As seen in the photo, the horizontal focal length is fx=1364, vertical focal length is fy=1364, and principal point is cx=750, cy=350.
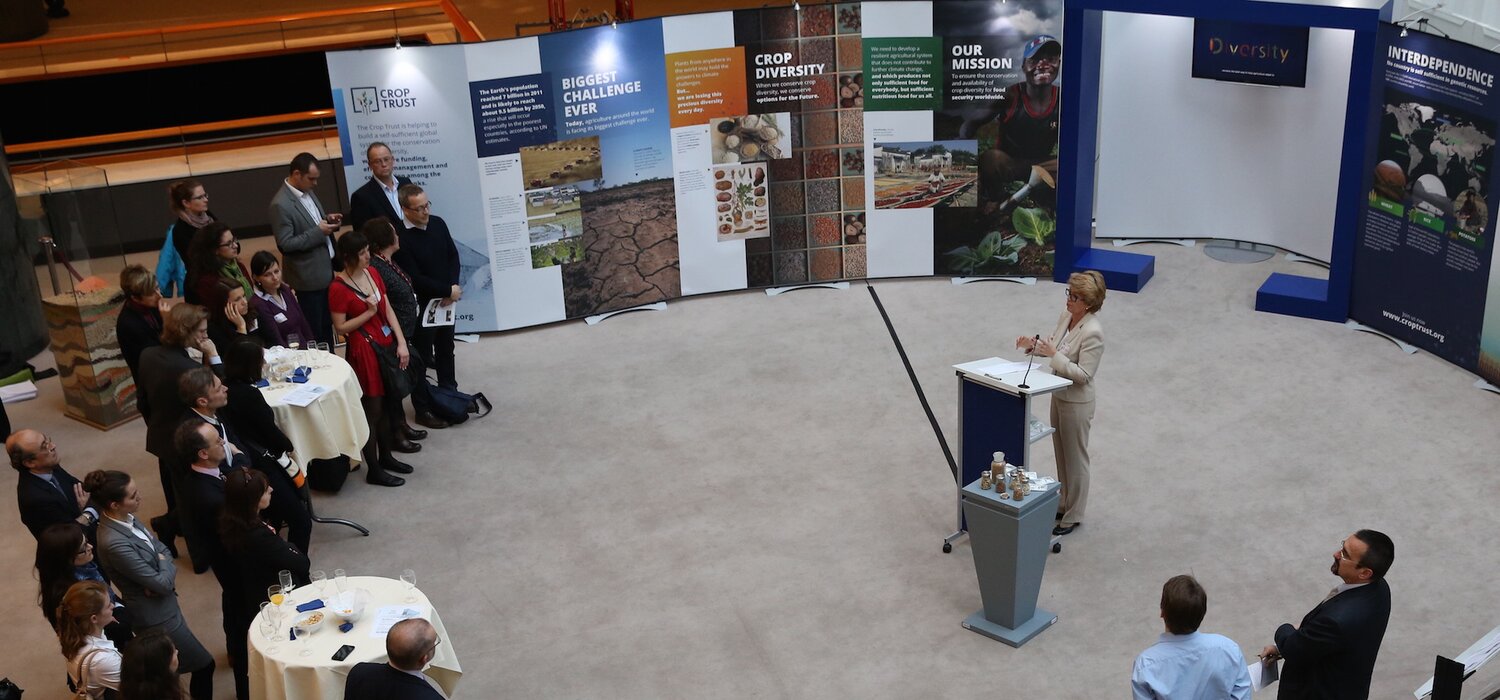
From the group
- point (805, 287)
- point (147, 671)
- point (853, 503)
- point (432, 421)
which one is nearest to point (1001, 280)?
point (805, 287)

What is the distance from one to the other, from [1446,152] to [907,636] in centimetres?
545

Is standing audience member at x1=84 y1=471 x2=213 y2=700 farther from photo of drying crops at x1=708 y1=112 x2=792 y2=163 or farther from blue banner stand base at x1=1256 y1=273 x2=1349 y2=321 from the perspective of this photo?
blue banner stand base at x1=1256 y1=273 x2=1349 y2=321

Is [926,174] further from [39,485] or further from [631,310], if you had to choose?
[39,485]

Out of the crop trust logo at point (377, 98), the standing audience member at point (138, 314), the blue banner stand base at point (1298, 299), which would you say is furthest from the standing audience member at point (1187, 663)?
the crop trust logo at point (377, 98)

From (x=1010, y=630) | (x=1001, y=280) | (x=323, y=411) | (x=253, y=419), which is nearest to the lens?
(x=1010, y=630)

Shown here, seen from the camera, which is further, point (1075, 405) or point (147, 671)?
point (1075, 405)

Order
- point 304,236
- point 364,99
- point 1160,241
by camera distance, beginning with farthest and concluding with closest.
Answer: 1. point 1160,241
2. point 364,99
3. point 304,236

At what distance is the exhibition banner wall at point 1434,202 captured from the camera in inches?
356

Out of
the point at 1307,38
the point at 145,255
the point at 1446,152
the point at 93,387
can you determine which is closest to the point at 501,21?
the point at 145,255

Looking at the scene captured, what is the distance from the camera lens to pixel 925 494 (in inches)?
318

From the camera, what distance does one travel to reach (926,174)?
11.1 meters

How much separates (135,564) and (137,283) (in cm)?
246

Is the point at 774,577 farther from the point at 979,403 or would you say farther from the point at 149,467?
the point at 149,467

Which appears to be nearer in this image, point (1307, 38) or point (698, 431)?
point (698, 431)
